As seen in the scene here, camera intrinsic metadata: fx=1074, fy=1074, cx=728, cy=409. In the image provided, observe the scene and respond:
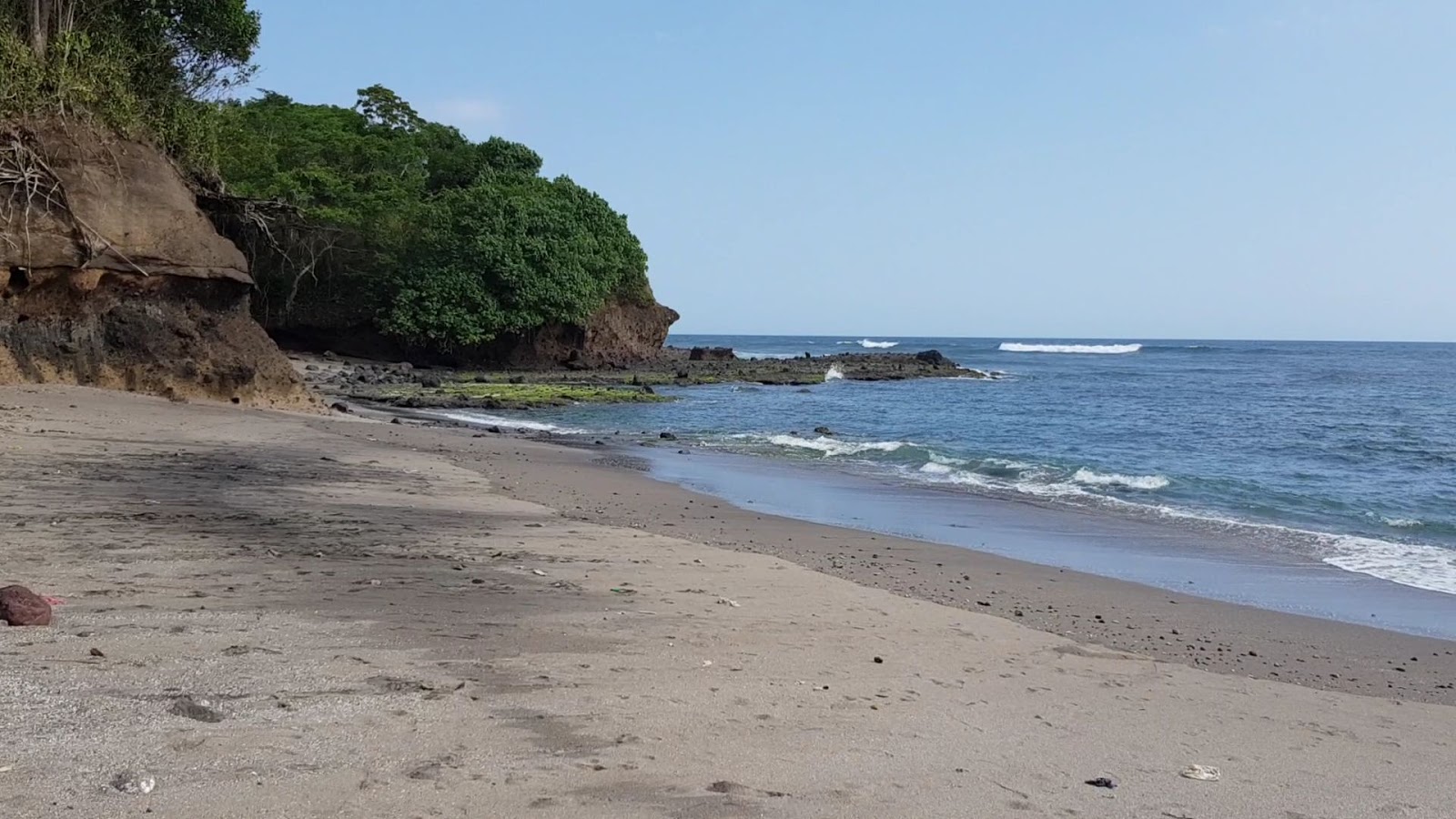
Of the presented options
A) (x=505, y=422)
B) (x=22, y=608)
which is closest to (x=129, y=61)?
(x=505, y=422)

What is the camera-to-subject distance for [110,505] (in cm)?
843

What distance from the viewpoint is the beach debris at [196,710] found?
388 cm

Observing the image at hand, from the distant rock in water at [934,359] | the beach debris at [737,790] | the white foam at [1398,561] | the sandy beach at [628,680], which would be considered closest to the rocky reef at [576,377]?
the distant rock in water at [934,359]

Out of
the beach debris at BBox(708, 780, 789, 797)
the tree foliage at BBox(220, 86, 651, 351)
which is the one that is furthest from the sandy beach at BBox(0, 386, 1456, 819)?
the tree foliage at BBox(220, 86, 651, 351)

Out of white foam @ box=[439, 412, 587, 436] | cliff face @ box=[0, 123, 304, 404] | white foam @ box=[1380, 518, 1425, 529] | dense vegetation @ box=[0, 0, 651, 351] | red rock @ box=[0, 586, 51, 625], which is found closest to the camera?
red rock @ box=[0, 586, 51, 625]

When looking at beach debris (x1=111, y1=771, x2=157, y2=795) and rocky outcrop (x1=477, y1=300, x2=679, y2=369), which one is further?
rocky outcrop (x1=477, y1=300, x2=679, y2=369)

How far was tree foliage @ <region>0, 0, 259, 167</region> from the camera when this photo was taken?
610 inches

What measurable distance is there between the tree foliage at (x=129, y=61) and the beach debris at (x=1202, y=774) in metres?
16.8

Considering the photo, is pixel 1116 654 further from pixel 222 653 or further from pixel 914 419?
pixel 914 419

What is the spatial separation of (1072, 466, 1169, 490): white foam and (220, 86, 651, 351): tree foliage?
28165 millimetres

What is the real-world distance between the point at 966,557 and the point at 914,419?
61.6 feet

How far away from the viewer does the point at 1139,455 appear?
21.0 meters

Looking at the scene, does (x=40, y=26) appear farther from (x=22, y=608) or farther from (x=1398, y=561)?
(x=1398, y=561)

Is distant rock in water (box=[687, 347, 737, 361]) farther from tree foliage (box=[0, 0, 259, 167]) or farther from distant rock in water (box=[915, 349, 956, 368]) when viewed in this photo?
tree foliage (box=[0, 0, 259, 167])
